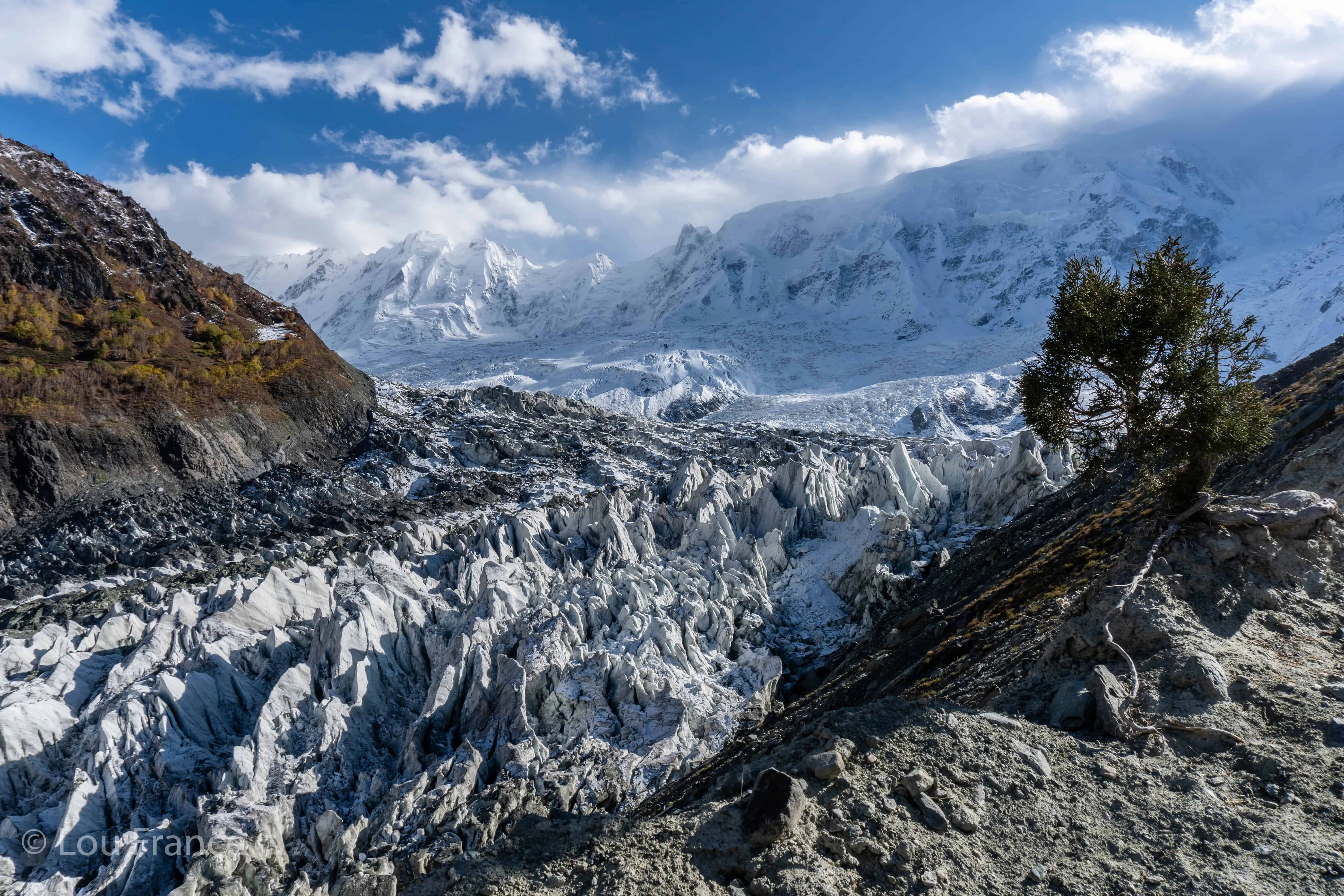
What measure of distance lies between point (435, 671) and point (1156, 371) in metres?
31.1

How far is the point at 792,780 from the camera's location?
9711mm

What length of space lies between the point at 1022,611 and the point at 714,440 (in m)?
101

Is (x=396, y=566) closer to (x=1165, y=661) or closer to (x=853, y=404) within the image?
(x=1165, y=661)

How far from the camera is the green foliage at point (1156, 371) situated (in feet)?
46.3

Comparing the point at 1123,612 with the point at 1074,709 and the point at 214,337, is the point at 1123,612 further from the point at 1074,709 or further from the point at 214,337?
the point at 214,337

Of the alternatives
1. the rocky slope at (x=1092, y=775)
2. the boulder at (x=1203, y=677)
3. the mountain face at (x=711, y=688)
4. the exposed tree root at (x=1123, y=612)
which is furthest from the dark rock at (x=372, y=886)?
the boulder at (x=1203, y=677)

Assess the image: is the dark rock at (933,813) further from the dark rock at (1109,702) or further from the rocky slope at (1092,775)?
the dark rock at (1109,702)

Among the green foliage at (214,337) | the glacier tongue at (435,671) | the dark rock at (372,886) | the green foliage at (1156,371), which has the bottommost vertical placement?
the glacier tongue at (435,671)

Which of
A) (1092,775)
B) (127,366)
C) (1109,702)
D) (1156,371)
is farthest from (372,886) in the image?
(127,366)

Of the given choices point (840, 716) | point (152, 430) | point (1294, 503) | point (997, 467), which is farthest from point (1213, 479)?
point (152, 430)

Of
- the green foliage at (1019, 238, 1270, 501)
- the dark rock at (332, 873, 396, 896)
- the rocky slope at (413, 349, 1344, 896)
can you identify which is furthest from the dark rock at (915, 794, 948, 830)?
the green foliage at (1019, 238, 1270, 501)

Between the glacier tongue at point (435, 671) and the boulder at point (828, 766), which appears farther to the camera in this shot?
the glacier tongue at point (435, 671)

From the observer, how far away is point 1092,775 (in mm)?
10469

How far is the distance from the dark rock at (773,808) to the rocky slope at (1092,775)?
0.09 feet
